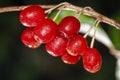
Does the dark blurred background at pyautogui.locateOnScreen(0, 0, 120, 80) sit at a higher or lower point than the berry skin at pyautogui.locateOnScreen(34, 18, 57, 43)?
lower

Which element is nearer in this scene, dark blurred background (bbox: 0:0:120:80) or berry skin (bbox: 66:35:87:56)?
berry skin (bbox: 66:35:87:56)

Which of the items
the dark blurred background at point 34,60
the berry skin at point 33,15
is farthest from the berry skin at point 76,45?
the dark blurred background at point 34,60

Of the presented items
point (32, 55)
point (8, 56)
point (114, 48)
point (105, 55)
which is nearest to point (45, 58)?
point (32, 55)

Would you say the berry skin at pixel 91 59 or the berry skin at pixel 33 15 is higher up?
the berry skin at pixel 33 15

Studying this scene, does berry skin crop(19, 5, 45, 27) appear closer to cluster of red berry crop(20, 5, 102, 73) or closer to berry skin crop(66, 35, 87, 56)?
cluster of red berry crop(20, 5, 102, 73)

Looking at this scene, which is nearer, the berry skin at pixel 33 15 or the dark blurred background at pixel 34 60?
the berry skin at pixel 33 15

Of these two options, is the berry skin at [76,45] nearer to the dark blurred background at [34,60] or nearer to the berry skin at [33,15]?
the berry skin at [33,15]

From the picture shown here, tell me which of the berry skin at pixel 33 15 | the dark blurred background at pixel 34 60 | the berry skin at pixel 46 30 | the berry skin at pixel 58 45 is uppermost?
the berry skin at pixel 33 15

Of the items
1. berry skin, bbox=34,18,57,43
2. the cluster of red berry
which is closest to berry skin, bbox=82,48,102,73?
the cluster of red berry

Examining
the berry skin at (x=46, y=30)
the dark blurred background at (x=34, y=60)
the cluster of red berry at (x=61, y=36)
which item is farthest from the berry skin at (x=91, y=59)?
the dark blurred background at (x=34, y=60)
